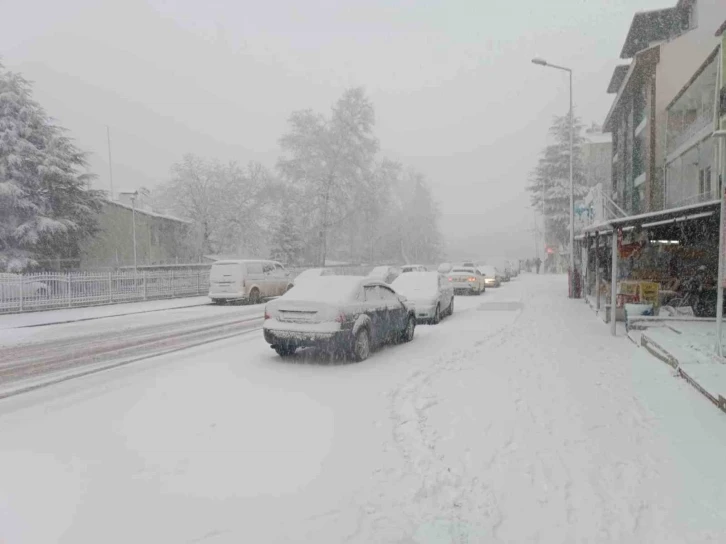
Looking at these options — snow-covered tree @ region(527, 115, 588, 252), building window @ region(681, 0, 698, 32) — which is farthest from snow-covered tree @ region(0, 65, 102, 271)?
snow-covered tree @ region(527, 115, 588, 252)

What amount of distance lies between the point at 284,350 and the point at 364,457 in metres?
5.12

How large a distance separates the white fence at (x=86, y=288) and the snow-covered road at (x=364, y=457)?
13335 mm

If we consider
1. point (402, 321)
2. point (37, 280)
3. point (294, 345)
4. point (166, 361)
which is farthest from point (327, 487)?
point (37, 280)

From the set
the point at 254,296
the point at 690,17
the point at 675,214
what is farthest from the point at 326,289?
the point at 690,17

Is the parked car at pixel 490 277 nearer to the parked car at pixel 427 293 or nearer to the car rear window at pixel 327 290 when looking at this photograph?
the parked car at pixel 427 293

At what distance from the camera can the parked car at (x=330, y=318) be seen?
29.3 feet

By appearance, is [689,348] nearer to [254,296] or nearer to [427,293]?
[427,293]

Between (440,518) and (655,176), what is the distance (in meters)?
29.1

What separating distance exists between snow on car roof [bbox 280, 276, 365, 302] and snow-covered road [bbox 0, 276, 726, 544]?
1.51 metres

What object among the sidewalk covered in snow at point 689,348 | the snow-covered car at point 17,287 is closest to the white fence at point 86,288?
the snow-covered car at point 17,287

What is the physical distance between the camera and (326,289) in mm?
9742

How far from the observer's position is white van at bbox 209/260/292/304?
21828 mm

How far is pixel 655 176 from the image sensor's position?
27.6m

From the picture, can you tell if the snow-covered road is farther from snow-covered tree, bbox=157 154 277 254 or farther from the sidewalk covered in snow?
snow-covered tree, bbox=157 154 277 254
